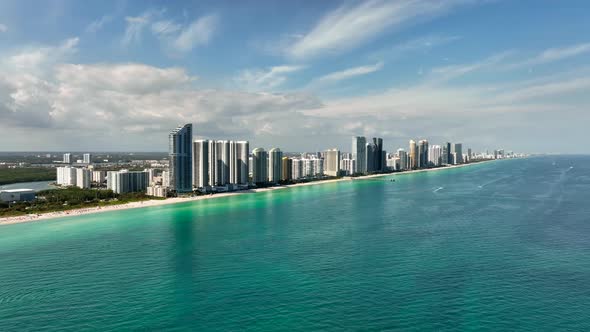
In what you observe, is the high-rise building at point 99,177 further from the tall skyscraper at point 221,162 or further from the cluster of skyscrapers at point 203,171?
the tall skyscraper at point 221,162

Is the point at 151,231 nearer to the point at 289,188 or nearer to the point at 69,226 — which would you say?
the point at 69,226

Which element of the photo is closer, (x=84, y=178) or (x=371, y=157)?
(x=84, y=178)

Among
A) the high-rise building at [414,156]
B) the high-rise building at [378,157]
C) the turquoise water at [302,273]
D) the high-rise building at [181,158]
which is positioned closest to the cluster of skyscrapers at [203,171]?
the high-rise building at [181,158]

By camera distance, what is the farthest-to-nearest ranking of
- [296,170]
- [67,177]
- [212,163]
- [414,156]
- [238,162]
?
[414,156]
[296,170]
[67,177]
[238,162]
[212,163]

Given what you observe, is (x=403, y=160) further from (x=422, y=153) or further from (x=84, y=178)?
(x=84, y=178)

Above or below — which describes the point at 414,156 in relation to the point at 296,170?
above

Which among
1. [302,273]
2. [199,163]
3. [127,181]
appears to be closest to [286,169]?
[199,163]

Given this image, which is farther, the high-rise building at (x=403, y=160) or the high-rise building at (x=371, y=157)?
the high-rise building at (x=403, y=160)
